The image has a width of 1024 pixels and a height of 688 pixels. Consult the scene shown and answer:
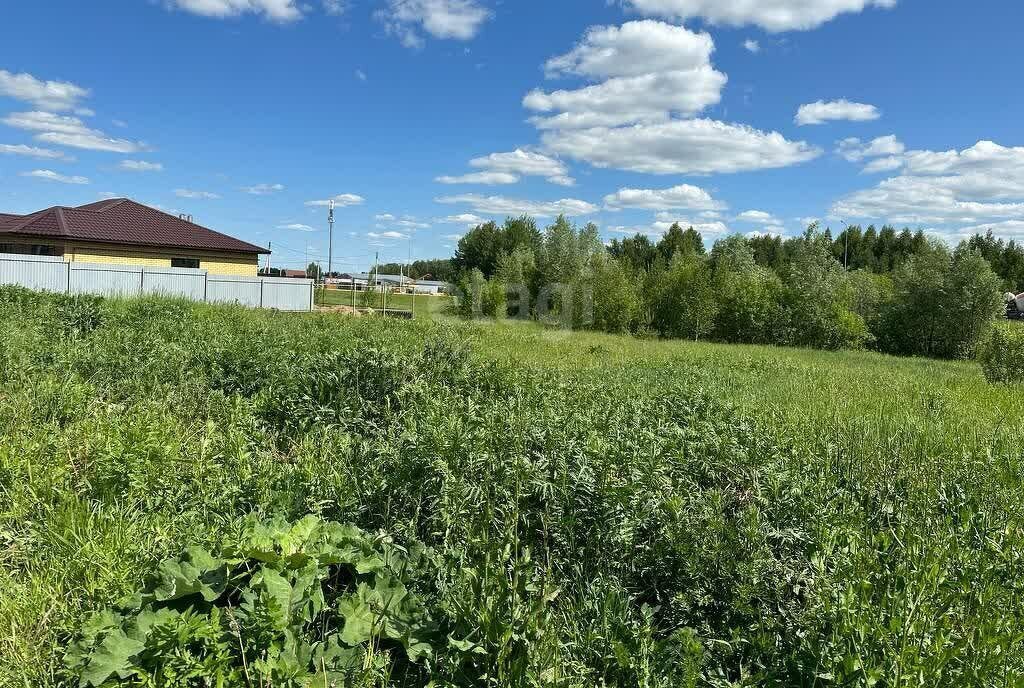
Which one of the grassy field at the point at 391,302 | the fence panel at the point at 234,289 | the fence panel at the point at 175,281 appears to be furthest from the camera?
the grassy field at the point at 391,302

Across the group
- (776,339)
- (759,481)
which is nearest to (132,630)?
(759,481)

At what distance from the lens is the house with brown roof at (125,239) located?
24406 millimetres

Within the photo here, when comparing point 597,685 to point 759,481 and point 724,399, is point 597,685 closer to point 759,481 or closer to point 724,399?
point 759,481

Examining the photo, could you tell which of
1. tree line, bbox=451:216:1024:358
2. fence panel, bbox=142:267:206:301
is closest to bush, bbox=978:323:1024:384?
tree line, bbox=451:216:1024:358

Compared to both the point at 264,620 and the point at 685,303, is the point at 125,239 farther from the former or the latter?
the point at 264,620

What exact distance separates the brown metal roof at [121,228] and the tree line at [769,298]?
38.7 ft

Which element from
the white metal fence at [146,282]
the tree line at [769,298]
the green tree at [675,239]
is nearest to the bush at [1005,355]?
the tree line at [769,298]

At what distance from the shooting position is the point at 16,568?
2.82 meters

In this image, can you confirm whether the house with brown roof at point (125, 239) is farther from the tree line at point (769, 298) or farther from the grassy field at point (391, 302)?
the tree line at point (769, 298)

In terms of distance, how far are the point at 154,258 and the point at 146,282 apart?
233 inches

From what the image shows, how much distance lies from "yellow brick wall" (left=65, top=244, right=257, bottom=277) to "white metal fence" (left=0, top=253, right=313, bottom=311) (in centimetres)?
333

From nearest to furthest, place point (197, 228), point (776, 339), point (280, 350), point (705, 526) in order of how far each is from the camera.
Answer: point (705, 526), point (280, 350), point (776, 339), point (197, 228)

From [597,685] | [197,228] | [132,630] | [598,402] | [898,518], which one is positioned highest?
[197,228]

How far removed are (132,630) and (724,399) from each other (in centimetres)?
436
